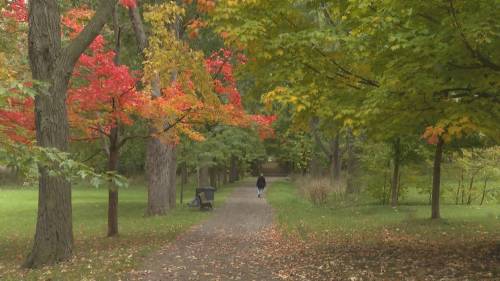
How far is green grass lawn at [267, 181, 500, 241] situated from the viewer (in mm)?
14804

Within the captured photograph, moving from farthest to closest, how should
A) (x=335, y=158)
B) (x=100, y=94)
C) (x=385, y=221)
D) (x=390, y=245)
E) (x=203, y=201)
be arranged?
(x=335, y=158)
(x=203, y=201)
(x=385, y=221)
(x=100, y=94)
(x=390, y=245)

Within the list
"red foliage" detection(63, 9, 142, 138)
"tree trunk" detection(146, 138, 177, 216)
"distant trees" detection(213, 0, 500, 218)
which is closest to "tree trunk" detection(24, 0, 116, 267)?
"red foliage" detection(63, 9, 142, 138)

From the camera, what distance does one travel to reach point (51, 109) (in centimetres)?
1074

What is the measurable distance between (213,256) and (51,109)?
4.63m

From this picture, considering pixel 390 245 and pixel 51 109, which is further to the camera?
pixel 390 245

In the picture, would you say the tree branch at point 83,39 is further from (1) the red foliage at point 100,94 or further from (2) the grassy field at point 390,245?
(2) the grassy field at point 390,245

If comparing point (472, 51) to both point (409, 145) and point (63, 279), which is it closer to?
point (63, 279)

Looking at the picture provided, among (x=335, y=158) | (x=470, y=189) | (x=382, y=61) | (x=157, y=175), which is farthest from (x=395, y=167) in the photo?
(x=382, y=61)

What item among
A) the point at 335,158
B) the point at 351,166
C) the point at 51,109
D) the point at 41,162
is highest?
the point at 51,109

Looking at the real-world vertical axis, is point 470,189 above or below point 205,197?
above

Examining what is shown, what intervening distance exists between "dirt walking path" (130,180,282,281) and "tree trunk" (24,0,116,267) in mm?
2058

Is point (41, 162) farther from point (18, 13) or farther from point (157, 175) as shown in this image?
point (157, 175)

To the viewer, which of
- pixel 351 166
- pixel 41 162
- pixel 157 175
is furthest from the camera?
pixel 351 166

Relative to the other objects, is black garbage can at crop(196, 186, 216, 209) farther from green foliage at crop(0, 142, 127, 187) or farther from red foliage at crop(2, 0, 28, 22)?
green foliage at crop(0, 142, 127, 187)
